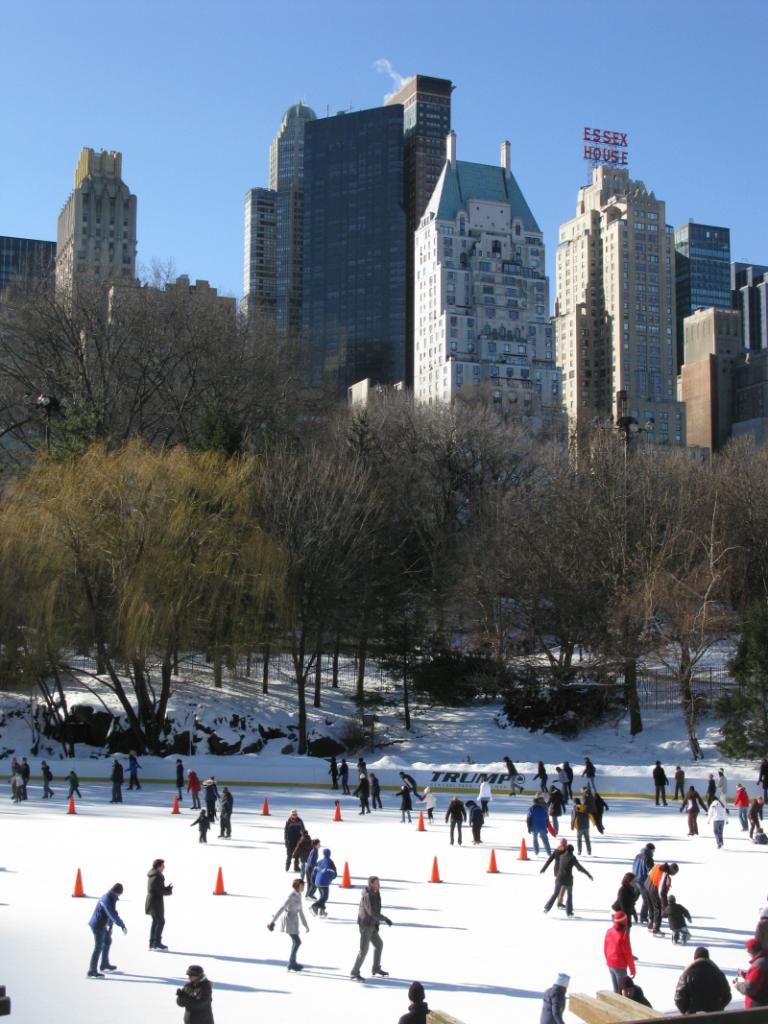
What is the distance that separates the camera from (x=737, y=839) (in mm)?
24484

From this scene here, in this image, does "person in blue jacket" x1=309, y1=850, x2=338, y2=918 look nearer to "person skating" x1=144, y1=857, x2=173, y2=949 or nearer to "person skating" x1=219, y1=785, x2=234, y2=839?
"person skating" x1=144, y1=857, x2=173, y2=949

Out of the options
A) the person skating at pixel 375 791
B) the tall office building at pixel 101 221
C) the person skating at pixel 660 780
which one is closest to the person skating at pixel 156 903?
the person skating at pixel 375 791

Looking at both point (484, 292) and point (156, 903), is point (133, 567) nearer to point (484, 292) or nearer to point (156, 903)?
point (156, 903)

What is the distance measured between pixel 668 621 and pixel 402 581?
13875 millimetres

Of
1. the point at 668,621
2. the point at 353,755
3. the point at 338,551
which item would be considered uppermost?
the point at 338,551

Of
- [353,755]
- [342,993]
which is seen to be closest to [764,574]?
[353,755]

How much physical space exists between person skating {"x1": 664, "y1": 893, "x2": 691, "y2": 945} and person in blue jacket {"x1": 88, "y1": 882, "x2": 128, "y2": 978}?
6894 millimetres

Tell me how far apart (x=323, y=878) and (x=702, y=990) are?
291 inches

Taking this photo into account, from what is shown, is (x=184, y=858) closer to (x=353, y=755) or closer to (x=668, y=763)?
(x=353, y=755)

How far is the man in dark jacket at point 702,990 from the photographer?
9.57 m

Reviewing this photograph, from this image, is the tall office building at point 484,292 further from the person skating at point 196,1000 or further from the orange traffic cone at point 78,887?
the person skating at point 196,1000

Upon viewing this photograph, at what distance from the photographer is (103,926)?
41.8ft

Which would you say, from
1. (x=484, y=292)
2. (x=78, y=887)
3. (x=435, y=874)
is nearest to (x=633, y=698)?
(x=435, y=874)

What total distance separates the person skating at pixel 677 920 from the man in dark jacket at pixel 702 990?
4.64m
